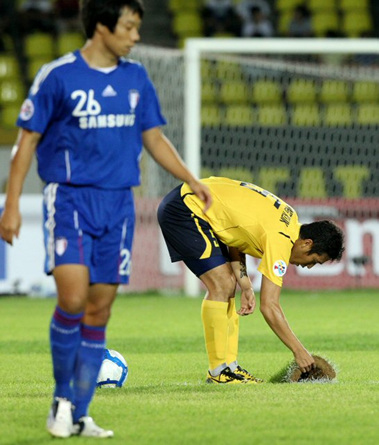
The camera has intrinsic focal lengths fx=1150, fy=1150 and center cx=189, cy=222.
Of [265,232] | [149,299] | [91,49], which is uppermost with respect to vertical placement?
[91,49]

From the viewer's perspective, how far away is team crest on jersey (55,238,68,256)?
4703 mm

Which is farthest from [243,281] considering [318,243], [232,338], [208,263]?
[318,243]

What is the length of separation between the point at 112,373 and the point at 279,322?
3.31 feet

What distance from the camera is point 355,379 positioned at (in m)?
6.97

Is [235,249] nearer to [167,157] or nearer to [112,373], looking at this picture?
[112,373]

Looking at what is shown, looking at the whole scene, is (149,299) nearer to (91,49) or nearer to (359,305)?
(359,305)

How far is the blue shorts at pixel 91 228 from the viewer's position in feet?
15.6

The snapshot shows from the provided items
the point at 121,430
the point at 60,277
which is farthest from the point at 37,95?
the point at 121,430

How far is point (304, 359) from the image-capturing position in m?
6.49

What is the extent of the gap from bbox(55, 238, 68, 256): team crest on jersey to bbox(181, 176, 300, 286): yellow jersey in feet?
6.73

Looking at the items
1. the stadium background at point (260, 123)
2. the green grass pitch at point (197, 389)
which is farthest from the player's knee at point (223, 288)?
the stadium background at point (260, 123)

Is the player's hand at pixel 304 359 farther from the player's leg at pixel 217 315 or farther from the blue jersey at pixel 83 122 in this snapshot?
the blue jersey at pixel 83 122

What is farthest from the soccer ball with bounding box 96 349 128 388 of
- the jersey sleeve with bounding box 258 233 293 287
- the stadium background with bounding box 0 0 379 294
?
the stadium background with bounding box 0 0 379 294

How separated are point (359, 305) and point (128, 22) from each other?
8731 millimetres
